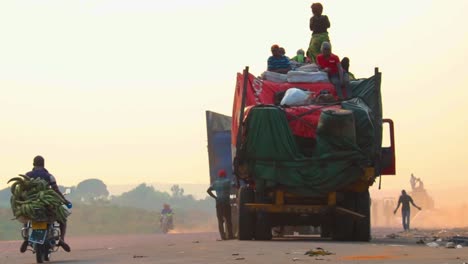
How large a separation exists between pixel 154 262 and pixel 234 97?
27.3ft

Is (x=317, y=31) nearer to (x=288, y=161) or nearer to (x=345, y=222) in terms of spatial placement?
(x=288, y=161)

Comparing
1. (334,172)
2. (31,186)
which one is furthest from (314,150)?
(31,186)

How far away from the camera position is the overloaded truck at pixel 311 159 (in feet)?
69.2

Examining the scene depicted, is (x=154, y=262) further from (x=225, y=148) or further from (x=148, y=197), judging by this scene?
(x=148, y=197)

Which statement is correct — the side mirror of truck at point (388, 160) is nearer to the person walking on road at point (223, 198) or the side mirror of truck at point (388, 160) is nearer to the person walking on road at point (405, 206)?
the person walking on road at point (223, 198)

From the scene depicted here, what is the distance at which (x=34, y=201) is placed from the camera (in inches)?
664

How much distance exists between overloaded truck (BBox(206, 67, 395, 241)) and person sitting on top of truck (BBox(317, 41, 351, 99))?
347 mm

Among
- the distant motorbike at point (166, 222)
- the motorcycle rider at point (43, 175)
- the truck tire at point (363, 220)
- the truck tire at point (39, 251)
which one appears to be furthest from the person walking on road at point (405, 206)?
the truck tire at point (39, 251)

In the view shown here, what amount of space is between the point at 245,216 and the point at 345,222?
1944 millimetres

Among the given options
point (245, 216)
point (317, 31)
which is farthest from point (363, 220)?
point (317, 31)

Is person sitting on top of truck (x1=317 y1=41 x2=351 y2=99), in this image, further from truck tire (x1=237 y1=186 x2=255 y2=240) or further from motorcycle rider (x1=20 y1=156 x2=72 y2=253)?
motorcycle rider (x1=20 y1=156 x2=72 y2=253)

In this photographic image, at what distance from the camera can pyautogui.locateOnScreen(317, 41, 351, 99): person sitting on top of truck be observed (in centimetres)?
2275

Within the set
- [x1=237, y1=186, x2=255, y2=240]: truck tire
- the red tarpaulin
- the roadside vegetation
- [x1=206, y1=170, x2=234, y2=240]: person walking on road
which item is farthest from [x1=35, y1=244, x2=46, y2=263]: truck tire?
the roadside vegetation

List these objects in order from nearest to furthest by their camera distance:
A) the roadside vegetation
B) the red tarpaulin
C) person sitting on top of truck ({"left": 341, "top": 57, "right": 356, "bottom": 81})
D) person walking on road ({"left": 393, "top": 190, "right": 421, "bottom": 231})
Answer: the red tarpaulin → person sitting on top of truck ({"left": 341, "top": 57, "right": 356, "bottom": 81}) → person walking on road ({"left": 393, "top": 190, "right": 421, "bottom": 231}) → the roadside vegetation
